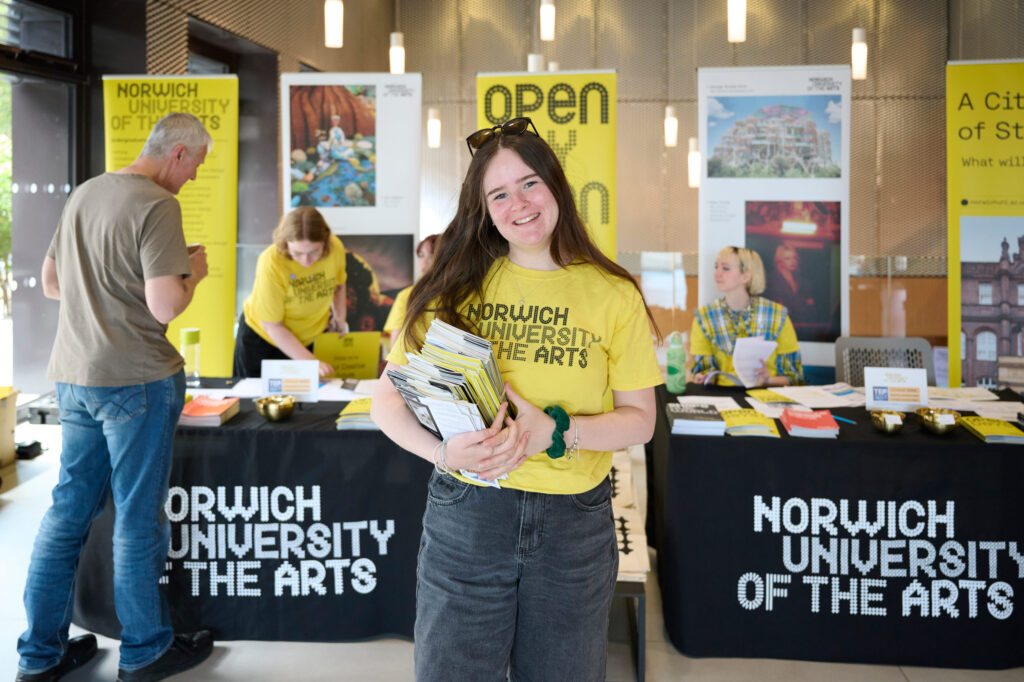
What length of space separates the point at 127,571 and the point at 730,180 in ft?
12.4

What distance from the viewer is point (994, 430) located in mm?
2590

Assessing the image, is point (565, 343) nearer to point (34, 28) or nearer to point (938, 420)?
point (938, 420)

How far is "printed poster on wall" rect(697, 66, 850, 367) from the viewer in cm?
465

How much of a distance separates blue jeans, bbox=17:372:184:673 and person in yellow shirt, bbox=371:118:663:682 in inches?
48.6

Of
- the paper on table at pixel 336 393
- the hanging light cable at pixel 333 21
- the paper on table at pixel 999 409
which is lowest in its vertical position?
the paper on table at pixel 999 409

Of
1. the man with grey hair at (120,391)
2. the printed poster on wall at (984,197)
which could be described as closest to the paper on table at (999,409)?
the printed poster on wall at (984,197)

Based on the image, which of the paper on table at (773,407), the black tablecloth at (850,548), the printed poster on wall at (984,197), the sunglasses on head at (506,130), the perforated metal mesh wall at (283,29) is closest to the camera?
the sunglasses on head at (506,130)

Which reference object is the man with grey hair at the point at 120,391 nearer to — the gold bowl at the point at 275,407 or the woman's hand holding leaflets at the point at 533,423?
the gold bowl at the point at 275,407

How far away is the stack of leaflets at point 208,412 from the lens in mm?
2713

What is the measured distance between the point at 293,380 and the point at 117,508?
0.83 metres

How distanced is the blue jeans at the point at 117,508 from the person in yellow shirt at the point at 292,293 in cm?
119

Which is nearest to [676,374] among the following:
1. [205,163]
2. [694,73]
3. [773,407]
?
[773,407]

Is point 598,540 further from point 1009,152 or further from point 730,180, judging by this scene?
point 1009,152

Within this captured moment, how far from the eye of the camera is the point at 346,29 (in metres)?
7.79
